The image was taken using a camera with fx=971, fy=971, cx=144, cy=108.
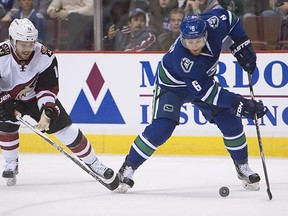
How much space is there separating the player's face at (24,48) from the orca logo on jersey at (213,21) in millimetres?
1001

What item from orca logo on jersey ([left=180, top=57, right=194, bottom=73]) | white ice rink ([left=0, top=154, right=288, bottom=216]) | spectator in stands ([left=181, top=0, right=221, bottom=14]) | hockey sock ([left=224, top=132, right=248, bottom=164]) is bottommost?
white ice rink ([left=0, top=154, right=288, bottom=216])

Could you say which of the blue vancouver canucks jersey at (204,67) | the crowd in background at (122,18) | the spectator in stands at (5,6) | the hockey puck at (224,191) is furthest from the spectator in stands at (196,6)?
the hockey puck at (224,191)

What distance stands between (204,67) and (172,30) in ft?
7.21

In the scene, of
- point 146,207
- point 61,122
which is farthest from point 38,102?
point 146,207

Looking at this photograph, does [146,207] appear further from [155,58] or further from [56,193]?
[155,58]

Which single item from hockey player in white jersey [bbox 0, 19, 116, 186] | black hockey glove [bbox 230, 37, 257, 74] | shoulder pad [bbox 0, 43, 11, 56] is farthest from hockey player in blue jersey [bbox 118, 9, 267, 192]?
shoulder pad [bbox 0, 43, 11, 56]

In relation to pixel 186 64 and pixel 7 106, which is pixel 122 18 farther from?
pixel 186 64

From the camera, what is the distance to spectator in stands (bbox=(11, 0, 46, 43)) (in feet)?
24.9

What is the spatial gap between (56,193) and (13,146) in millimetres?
534

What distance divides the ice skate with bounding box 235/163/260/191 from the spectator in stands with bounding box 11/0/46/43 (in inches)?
104

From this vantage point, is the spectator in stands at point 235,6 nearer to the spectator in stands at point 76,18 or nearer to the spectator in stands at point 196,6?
the spectator in stands at point 196,6

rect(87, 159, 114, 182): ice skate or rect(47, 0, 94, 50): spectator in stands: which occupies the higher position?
rect(47, 0, 94, 50): spectator in stands

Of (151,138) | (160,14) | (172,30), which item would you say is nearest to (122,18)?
(160,14)

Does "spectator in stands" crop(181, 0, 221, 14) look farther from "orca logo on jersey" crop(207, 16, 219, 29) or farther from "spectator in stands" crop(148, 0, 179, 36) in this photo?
"orca logo on jersey" crop(207, 16, 219, 29)
